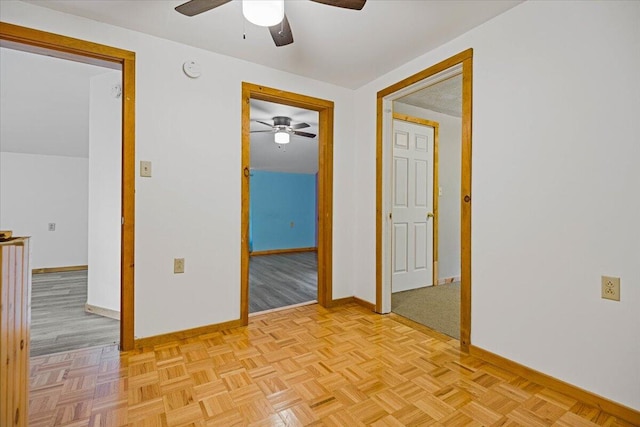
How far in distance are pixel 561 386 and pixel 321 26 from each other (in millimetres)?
2490

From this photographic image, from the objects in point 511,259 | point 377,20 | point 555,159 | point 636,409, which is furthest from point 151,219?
point 636,409

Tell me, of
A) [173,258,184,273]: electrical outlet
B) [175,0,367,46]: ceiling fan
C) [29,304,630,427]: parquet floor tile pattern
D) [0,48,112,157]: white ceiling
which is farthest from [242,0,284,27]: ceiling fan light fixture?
[0,48,112,157]: white ceiling

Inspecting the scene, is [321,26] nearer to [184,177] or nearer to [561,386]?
[184,177]

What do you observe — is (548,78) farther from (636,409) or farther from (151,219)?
(151,219)

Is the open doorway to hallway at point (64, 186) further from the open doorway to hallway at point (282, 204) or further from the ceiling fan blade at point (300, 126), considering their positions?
the ceiling fan blade at point (300, 126)

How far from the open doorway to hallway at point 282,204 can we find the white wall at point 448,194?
1633 millimetres

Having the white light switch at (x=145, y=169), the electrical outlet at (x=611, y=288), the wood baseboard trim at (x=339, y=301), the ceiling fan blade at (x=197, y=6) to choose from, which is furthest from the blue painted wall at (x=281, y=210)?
the electrical outlet at (x=611, y=288)

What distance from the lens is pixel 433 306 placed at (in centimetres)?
300

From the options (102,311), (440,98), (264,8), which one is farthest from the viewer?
(440,98)

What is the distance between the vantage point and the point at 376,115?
2881mm

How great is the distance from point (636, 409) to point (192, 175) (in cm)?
281

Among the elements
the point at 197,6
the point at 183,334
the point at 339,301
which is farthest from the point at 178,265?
the point at 197,6

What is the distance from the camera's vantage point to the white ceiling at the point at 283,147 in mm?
4003

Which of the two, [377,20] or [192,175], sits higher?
[377,20]
